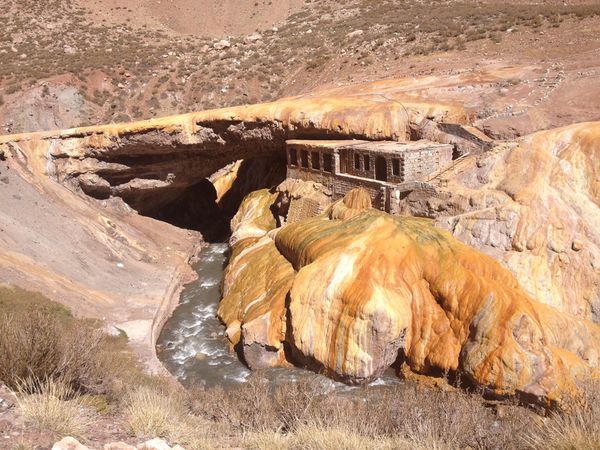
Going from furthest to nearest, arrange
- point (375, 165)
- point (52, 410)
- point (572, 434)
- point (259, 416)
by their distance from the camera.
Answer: point (375, 165) → point (259, 416) → point (52, 410) → point (572, 434)

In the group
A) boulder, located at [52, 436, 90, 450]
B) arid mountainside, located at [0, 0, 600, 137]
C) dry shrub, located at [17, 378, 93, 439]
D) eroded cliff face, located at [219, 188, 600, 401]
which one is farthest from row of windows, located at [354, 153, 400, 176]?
boulder, located at [52, 436, 90, 450]

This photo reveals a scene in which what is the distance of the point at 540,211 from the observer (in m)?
17.8

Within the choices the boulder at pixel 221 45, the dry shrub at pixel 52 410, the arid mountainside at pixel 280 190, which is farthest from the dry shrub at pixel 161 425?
the boulder at pixel 221 45

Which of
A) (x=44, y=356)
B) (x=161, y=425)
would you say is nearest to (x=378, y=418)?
(x=161, y=425)

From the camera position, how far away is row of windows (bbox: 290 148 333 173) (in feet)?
83.0

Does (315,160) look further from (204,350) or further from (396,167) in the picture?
(204,350)

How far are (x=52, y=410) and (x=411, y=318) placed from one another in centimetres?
1149

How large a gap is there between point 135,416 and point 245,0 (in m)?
69.5

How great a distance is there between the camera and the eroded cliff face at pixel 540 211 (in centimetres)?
1681

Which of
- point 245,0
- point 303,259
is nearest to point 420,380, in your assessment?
point 303,259

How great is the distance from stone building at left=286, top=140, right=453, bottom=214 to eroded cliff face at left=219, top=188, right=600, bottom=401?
2091 mm

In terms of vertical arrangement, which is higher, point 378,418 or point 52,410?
point 52,410

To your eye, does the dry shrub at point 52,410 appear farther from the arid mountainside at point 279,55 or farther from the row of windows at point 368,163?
the arid mountainside at point 279,55

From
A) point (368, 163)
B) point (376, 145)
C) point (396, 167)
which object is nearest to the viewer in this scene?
point (396, 167)
